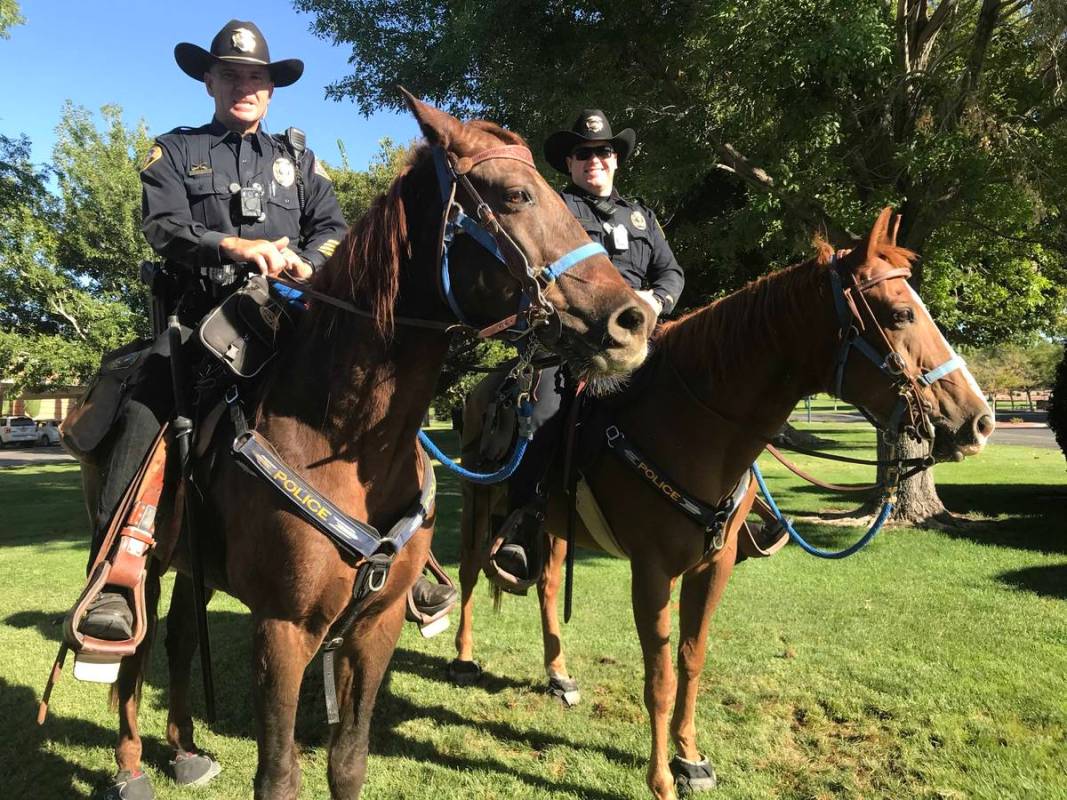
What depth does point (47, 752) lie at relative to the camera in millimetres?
4258

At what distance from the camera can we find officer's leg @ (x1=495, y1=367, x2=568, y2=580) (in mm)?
4035

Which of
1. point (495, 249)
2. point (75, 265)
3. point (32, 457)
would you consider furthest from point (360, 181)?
point (495, 249)

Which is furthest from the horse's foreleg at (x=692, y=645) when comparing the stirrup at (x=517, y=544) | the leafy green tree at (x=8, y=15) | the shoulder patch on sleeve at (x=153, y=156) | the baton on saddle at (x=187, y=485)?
the leafy green tree at (x=8, y=15)

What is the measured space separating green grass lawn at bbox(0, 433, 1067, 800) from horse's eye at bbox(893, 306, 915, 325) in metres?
2.65

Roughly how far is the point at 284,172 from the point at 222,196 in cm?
32

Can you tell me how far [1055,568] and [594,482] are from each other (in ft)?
24.2

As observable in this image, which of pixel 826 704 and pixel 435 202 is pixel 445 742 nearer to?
pixel 826 704

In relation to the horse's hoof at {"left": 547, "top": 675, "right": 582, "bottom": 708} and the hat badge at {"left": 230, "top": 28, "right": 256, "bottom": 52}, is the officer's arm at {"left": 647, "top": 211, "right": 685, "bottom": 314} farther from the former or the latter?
the horse's hoof at {"left": 547, "top": 675, "right": 582, "bottom": 708}

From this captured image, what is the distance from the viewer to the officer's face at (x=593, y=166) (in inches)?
176

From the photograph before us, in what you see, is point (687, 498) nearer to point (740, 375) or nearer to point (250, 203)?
point (740, 375)

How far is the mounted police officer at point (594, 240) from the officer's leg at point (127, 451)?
1952 mm

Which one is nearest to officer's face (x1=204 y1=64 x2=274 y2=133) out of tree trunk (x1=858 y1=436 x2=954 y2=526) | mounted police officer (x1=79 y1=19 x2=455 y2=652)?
mounted police officer (x1=79 y1=19 x2=455 y2=652)

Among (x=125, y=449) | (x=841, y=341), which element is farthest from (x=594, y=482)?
(x=125, y=449)

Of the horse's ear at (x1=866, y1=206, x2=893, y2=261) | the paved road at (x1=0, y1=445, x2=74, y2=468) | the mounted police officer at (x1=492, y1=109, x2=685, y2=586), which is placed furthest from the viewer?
the paved road at (x1=0, y1=445, x2=74, y2=468)
